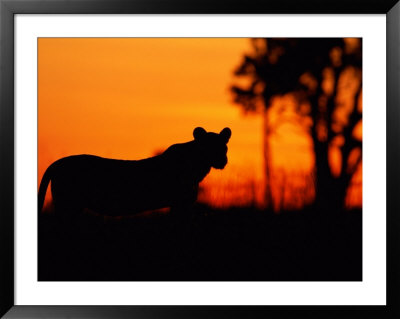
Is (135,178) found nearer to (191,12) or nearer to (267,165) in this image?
(267,165)

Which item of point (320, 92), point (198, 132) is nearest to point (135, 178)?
point (198, 132)

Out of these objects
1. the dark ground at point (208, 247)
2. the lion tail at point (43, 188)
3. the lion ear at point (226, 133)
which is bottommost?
the dark ground at point (208, 247)

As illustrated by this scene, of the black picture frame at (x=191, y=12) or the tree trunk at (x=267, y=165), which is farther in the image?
the tree trunk at (x=267, y=165)

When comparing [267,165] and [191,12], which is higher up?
[191,12]

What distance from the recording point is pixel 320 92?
3.07 m

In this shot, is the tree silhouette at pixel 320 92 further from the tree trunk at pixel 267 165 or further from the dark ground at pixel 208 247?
the dark ground at pixel 208 247

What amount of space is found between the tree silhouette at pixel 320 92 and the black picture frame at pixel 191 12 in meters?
0.16

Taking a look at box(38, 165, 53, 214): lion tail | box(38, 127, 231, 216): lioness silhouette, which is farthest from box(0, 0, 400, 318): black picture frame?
box(38, 127, 231, 216): lioness silhouette

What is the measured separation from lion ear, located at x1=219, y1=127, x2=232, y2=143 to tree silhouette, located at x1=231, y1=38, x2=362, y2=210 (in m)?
0.13

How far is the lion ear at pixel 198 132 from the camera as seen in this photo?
2975mm

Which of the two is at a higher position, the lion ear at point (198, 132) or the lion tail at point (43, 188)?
Answer: the lion ear at point (198, 132)

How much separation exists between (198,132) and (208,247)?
50 cm

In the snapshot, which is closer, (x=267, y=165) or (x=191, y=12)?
(x=191, y=12)

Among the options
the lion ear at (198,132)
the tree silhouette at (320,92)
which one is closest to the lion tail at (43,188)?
the lion ear at (198,132)
